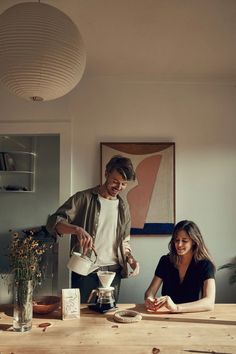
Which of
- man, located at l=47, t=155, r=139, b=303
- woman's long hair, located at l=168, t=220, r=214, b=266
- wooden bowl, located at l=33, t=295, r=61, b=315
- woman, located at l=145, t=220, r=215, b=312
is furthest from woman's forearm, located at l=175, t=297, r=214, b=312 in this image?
wooden bowl, located at l=33, t=295, r=61, b=315

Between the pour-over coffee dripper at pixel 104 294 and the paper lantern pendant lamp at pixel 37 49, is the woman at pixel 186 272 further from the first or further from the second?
the paper lantern pendant lamp at pixel 37 49

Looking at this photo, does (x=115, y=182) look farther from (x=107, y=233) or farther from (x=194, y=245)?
(x=194, y=245)

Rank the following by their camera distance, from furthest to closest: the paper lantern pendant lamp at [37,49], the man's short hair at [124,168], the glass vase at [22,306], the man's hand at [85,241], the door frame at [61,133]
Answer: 1. the door frame at [61,133]
2. the man's short hair at [124,168]
3. the man's hand at [85,241]
4. the glass vase at [22,306]
5. the paper lantern pendant lamp at [37,49]

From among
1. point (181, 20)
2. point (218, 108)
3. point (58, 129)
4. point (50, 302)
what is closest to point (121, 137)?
point (58, 129)

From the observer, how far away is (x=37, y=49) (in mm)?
1262

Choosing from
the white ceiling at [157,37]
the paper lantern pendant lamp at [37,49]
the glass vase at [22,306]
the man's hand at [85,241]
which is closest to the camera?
the paper lantern pendant lamp at [37,49]

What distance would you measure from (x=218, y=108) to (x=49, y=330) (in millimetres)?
2394

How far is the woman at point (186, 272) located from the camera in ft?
6.27

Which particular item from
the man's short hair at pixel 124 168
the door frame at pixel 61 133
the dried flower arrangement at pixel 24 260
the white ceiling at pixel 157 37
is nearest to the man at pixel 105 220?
the man's short hair at pixel 124 168

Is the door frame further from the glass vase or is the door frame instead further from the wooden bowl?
the glass vase

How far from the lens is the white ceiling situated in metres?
1.97

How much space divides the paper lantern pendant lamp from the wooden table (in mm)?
992

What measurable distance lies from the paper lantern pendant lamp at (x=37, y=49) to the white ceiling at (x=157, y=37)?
72cm

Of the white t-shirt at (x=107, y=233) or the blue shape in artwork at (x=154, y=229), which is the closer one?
the white t-shirt at (x=107, y=233)
